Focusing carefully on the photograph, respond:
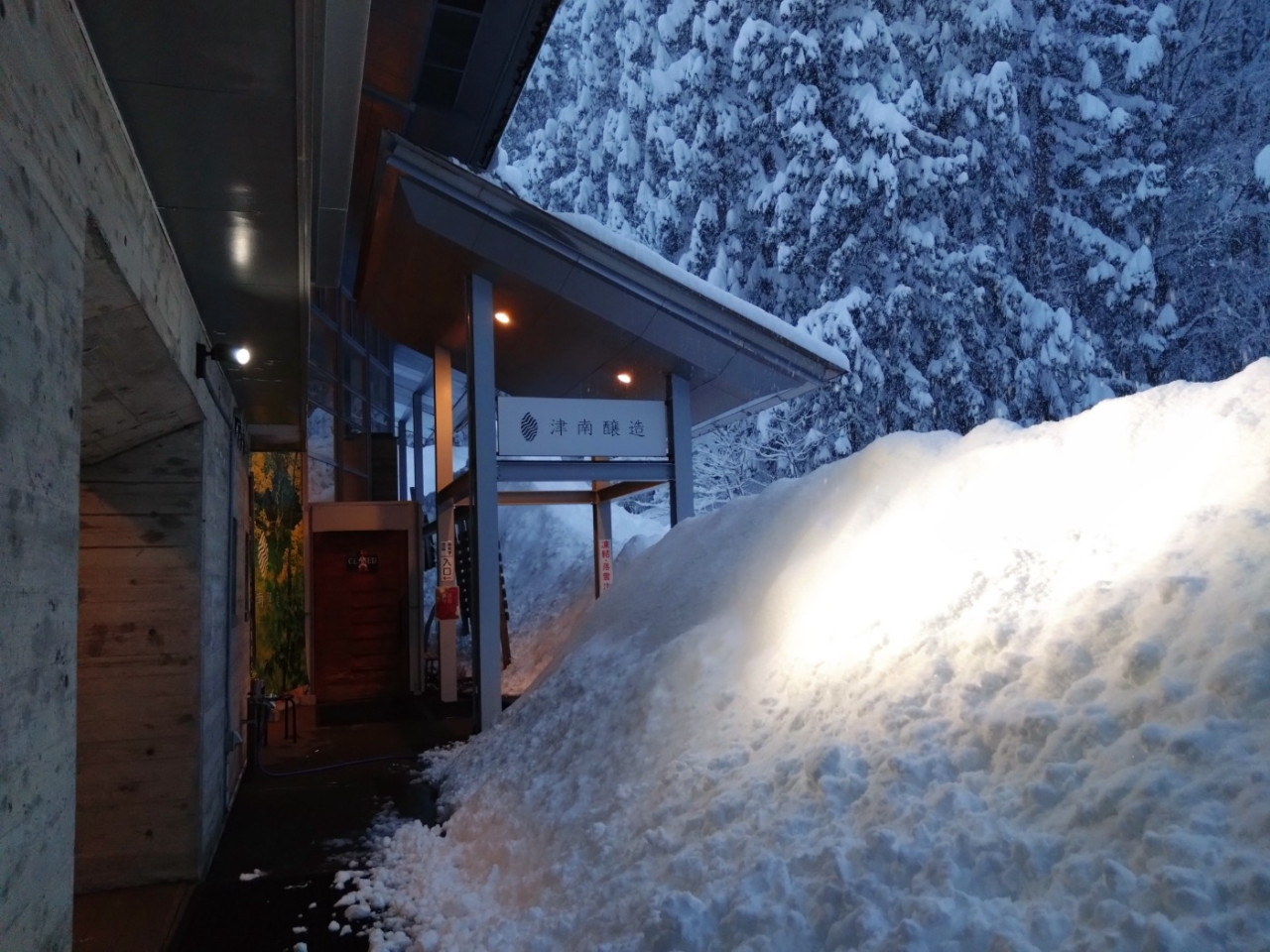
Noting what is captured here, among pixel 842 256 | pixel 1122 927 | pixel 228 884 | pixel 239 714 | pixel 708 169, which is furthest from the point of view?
pixel 708 169

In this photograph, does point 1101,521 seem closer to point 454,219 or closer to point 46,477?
point 46,477

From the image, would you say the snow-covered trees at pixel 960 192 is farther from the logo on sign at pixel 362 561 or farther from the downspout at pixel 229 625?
the downspout at pixel 229 625

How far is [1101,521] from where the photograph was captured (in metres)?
4.10

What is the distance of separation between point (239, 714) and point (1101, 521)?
7.36m

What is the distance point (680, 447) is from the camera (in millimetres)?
10562

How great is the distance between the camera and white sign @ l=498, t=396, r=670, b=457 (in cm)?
962

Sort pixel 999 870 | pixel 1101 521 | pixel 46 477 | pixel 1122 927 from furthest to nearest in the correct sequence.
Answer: pixel 1101 521
pixel 999 870
pixel 46 477
pixel 1122 927

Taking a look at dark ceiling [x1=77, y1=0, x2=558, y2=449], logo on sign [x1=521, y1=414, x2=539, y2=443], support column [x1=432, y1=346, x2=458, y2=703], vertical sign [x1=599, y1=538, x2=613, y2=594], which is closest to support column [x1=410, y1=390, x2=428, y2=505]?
support column [x1=432, y1=346, x2=458, y2=703]

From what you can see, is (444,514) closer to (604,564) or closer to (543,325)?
(604,564)

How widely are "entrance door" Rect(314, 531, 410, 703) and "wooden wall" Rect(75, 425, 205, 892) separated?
7311mm

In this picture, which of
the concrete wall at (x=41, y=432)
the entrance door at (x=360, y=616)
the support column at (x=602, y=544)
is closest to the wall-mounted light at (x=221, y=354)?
the concrete wall at (x=41, y=432)

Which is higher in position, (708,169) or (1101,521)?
(708,169)

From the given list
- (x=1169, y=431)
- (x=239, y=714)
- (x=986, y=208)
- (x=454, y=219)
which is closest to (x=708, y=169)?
(x=986, y=208)

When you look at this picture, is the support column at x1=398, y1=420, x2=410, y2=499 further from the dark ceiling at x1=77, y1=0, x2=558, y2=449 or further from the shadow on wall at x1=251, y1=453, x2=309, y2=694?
the dark ceiling at x1=77, y1=0, x2=558, y2=449
